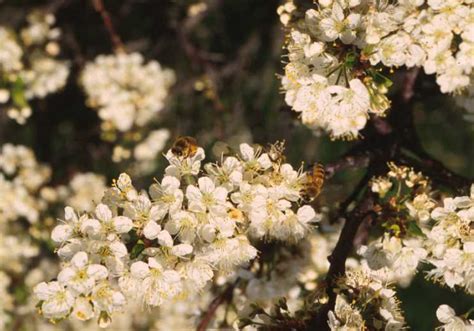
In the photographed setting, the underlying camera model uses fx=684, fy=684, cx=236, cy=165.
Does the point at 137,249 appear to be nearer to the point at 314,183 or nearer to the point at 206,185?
the point at 206,185

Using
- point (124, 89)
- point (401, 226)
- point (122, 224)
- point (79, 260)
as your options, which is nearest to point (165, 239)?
point (122, 224)

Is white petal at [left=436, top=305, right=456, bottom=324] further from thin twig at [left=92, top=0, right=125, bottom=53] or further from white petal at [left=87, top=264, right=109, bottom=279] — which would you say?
thin twig at [left=92, top=0, right=125, bottom=53]

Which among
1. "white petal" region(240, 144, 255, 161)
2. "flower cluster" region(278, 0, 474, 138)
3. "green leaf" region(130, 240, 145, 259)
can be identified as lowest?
"green leaf" region(130, 240, 145, 259)

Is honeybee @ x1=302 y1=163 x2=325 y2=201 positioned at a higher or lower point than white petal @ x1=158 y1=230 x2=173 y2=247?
higher

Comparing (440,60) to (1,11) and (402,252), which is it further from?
(1,11)

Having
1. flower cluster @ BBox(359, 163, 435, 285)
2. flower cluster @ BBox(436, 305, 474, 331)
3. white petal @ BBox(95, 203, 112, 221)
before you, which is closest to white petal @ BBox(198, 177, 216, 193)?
white petal @ BBox(95, 203, 112, 221)

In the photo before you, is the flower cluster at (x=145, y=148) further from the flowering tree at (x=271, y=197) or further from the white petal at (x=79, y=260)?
the white petal at (x=79, y=260)
